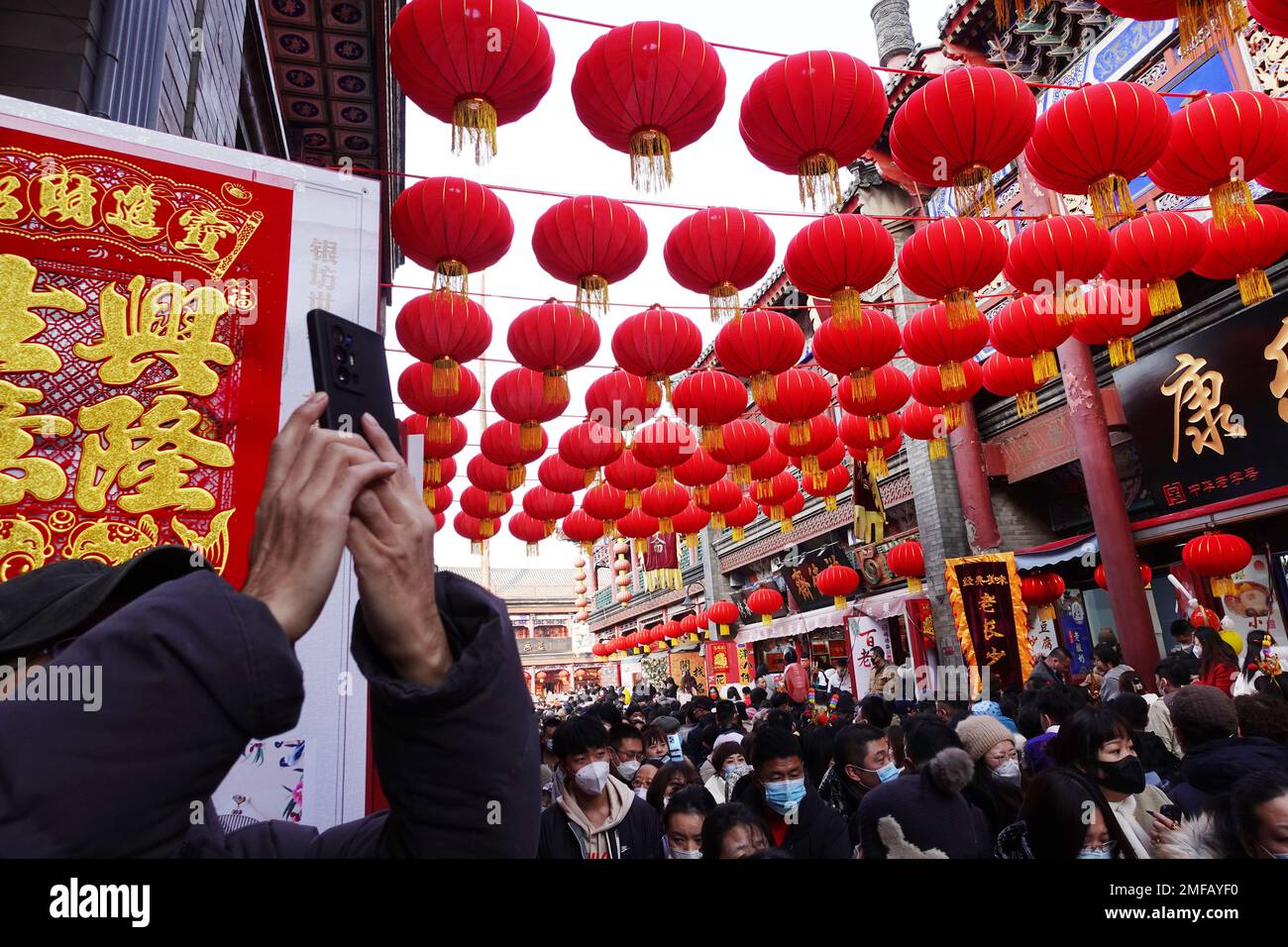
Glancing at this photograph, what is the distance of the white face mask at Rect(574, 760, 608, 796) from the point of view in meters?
3.57

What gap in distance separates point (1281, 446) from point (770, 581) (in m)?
12.3

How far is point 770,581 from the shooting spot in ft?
64.5

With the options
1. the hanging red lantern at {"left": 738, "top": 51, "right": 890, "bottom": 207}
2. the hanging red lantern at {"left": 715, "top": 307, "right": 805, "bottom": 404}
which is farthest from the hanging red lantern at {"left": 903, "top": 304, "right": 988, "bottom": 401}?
the hanging red lantern at {"left": 738, "top": 51, "right": 890, "bottom": 207}

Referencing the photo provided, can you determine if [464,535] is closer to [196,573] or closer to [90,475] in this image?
[90,475]

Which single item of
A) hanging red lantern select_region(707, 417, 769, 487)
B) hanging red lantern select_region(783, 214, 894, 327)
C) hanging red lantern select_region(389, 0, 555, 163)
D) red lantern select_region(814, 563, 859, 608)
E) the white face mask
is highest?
hanging red lantern select_region(389, 0, 555, 163)

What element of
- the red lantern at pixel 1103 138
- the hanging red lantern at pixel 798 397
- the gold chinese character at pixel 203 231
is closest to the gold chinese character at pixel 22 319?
the gold chinese character at pixel 203 231

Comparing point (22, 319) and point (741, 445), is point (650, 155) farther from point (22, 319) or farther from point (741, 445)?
point (741, 445)

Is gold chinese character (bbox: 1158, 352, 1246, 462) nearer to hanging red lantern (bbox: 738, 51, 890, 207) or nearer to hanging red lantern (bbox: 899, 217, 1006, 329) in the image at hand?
hanging red lantern (bbox: 899, 217, 1006, 329)

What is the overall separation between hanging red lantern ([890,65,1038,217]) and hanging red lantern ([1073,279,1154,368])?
8.58 feet

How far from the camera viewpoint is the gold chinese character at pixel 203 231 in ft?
9.03

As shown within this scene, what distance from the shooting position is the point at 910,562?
1273 cm

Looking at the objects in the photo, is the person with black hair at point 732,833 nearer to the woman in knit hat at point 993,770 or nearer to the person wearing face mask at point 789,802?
the person wearing face mask at point 789,802
